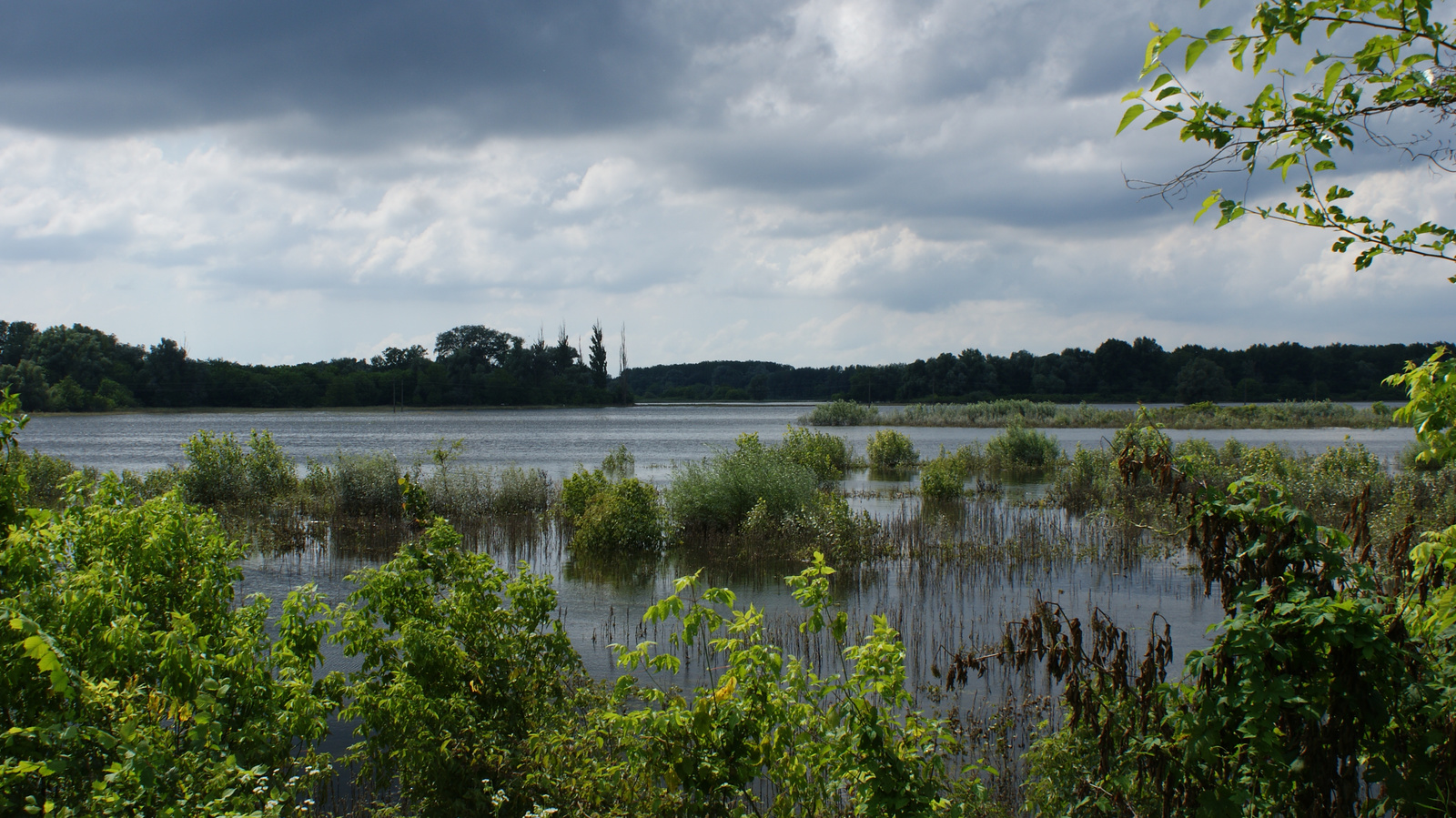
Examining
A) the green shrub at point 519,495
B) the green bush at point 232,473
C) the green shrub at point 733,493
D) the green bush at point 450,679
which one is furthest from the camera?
the green shrub at point 519,495

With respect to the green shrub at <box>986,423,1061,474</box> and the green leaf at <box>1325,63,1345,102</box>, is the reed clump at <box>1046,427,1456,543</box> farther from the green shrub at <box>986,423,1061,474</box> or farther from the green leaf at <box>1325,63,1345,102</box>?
the green leaf at <box>1325,63,1345,102</box>

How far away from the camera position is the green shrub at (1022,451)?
36719 mm

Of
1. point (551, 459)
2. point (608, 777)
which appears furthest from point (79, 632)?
point (551, 459)

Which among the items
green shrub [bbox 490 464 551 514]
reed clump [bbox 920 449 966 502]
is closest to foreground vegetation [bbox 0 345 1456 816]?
green shrub [bbox 490 464 551 514]

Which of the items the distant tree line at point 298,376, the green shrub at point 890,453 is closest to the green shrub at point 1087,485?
the green shrub at point 890,453

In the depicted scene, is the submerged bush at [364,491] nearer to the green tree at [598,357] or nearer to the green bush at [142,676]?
the green bush at [142,676]

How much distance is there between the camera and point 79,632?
3992 mm

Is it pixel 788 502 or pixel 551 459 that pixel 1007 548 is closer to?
pixel 788 502

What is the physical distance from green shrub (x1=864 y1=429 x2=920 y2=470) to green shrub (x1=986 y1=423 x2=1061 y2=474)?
3578 millimetres

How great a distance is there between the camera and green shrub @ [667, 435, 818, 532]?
18375 mm

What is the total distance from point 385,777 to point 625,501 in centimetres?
1193

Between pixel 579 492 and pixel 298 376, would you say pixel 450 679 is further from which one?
pixel 298 376

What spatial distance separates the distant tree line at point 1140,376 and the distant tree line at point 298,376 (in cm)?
4865

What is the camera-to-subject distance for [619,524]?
55.7 ft
